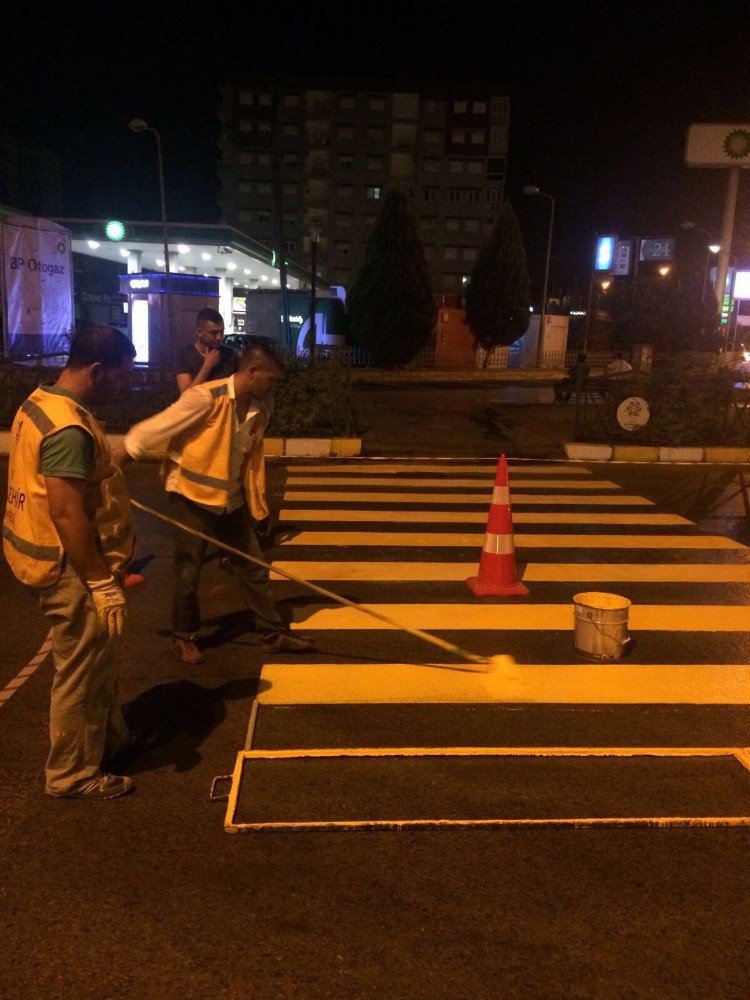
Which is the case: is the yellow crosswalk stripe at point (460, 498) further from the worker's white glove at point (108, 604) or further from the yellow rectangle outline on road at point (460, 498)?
the worker's white glove at point (108, 604)

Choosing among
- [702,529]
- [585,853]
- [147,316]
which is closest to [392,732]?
[585,853]

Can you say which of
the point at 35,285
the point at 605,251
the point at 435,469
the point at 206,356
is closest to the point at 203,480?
the point at 206,356

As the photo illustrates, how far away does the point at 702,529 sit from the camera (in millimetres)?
8750

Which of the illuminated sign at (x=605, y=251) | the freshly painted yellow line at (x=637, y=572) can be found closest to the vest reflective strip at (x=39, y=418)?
the freshly painted yellow line at (x=637, y=572)

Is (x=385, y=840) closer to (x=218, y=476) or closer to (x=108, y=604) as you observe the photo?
(x=108, y=604)

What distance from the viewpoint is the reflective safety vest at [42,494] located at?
303 cm

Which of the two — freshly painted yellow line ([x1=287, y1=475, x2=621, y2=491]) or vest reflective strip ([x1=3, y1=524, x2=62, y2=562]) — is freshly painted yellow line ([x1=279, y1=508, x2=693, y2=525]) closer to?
freshly painted yellow line ([x1=287, y1=475, x2=621, y2=491])

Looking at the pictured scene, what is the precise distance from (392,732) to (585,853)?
47.9 inches

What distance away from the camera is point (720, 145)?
27.7 m

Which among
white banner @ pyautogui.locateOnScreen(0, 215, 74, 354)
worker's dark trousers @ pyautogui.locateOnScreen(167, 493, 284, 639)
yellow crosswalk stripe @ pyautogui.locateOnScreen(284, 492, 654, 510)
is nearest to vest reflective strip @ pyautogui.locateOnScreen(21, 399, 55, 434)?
worker's dark trousers @ pyautogui.locateOnScreen(167, 493, 284, 639)

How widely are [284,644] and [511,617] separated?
65.5 inches

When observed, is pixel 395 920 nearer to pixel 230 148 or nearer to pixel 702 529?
pixel 702 529

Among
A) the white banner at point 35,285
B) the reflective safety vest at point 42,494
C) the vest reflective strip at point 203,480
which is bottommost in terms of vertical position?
the vest reflective strip at point 203,480

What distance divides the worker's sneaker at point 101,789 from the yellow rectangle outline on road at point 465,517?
5243 millimetres
